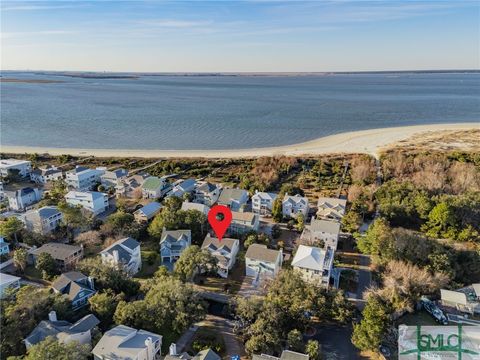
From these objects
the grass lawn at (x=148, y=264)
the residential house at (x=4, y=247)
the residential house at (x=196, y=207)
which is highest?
the residential house at (x=196, y=207)

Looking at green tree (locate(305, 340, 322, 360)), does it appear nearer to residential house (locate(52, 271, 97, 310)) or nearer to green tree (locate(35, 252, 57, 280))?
residential house (locate(52, 271, 97, 310))

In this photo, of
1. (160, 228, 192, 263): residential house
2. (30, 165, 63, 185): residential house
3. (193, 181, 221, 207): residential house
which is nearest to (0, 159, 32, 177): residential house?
(30, 165, 63, 185): residential house

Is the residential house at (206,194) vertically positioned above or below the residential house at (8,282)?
above

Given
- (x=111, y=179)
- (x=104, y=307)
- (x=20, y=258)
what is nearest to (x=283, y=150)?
(x=111, y=179)

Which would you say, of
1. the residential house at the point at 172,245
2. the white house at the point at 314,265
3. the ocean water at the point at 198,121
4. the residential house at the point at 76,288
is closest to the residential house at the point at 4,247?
the residential house at the point at 76,288

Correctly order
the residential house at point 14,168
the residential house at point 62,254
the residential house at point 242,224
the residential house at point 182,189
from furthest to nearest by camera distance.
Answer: the residential house at point 14,168 < the residential house at point 182,189 < the residential house at point 242,224 < the residential house at point 62,254

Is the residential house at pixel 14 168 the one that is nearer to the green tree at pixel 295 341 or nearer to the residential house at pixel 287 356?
the residential house at pixel 287 356

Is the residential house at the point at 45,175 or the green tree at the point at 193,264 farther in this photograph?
the residential house at the point at 45,175
